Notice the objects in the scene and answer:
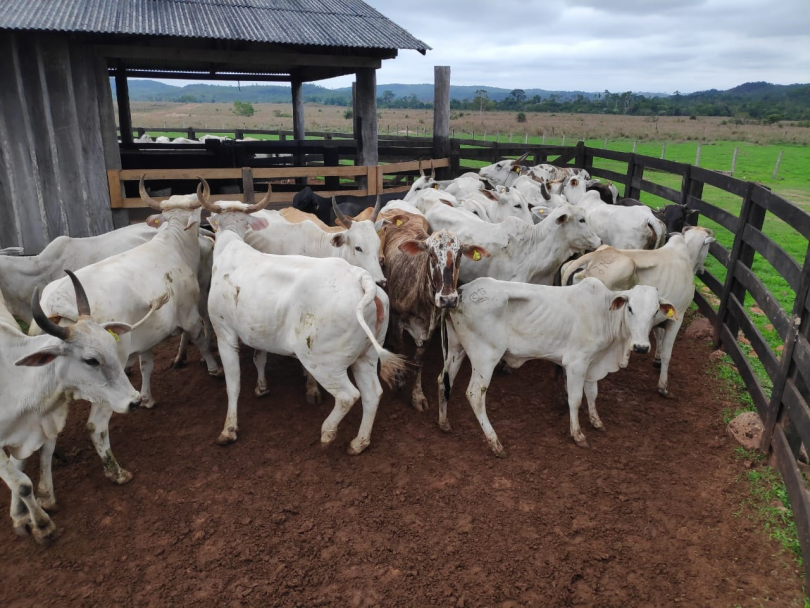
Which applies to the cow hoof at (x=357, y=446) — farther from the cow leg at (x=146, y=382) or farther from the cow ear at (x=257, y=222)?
the cow ear at (x=257, y=222)

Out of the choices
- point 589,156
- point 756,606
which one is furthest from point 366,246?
point 589,156

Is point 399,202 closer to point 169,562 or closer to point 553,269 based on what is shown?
point 553,269

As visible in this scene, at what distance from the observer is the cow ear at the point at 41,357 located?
140 inches

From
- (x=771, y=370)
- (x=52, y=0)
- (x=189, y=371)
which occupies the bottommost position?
(x=189, y=371)

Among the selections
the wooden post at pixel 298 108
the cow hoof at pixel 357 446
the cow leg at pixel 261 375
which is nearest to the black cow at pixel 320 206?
the cow leg at pixel 261 375

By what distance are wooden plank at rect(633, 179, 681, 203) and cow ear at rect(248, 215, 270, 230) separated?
19.8 ft

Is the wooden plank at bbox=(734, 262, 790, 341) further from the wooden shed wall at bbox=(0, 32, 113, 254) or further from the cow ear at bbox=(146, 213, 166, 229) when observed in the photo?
the wooden shed wall at bbox=(0, 32, 113, 254)

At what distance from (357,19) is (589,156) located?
587 cm

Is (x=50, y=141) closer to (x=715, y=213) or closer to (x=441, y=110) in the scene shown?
(x=441, y=110)

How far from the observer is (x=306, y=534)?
3988mm

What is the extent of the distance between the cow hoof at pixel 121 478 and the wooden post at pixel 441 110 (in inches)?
354

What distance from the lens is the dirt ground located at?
354cm

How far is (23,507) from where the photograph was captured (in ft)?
13.1

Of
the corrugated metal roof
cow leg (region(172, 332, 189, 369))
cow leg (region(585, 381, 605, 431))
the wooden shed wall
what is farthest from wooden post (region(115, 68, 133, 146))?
cow leg (region(585, 381, 605, 431))
